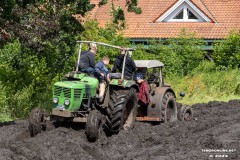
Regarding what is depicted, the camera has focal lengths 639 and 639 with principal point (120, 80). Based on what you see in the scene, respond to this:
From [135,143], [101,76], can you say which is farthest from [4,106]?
Answer: [135,143]

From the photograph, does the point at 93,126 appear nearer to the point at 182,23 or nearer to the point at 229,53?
the point at 229,53

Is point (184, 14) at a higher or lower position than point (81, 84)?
higher

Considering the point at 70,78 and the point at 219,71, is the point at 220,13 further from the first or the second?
the point at 70,78

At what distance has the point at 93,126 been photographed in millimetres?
12719

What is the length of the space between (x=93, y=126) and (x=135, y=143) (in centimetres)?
90

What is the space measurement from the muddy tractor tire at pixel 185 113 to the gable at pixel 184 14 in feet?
60.8

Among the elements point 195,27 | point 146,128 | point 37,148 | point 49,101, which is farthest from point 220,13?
point 37,148

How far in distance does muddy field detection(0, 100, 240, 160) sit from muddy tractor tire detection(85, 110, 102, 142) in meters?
0.13

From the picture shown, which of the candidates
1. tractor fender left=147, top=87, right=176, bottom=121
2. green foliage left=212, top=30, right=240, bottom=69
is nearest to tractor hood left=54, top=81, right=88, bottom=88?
tractor fender left=147, top=87, right=176, bottom=121

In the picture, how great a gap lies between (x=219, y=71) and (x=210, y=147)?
1572cm

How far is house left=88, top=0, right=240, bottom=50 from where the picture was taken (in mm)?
33625

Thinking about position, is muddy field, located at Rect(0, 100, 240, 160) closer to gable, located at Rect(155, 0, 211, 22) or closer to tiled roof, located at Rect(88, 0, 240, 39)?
tiled roof, located at Rect(88, 0, 240, 39)

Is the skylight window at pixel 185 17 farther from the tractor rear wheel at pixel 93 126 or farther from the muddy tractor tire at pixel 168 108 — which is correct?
the tractor rear wheel at pixel 93 126

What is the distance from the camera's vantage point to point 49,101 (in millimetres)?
18453
